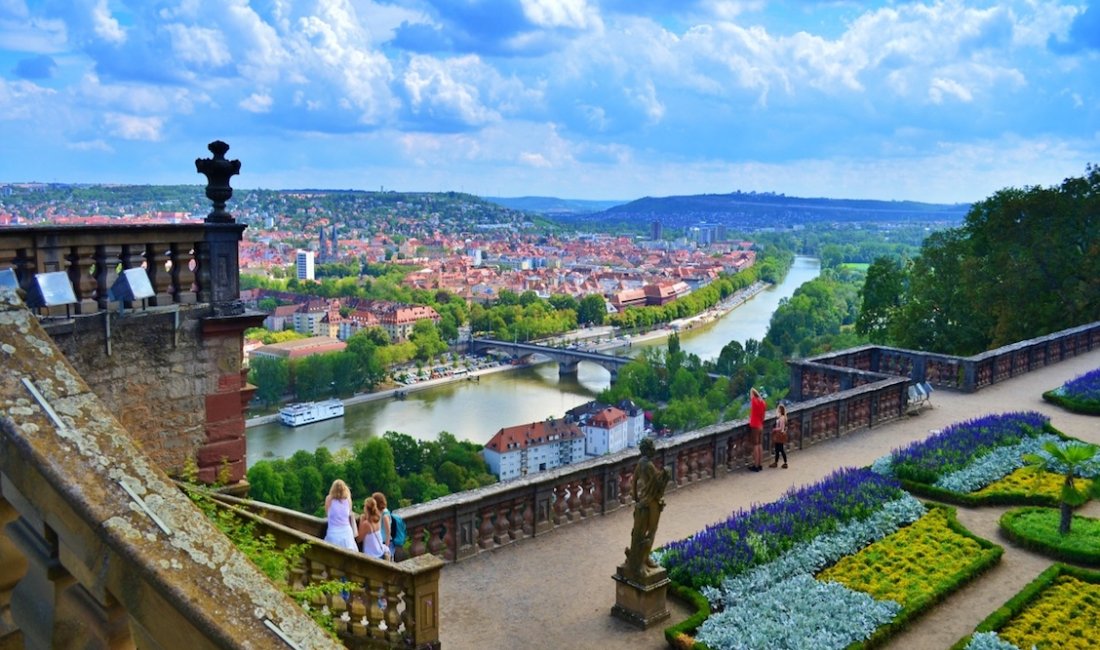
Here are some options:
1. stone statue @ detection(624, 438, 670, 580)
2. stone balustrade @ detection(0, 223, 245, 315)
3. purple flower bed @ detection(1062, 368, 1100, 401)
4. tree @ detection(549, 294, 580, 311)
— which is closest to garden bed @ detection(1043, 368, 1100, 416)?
purple flower bed @ detection(1062, 368, 1100, 401)

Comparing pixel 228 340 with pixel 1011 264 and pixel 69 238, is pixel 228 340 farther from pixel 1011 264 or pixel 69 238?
pixel 1011 264

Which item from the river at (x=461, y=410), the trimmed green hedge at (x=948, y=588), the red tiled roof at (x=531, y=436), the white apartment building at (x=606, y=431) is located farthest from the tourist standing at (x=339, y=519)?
the river at (x=461, y=410)

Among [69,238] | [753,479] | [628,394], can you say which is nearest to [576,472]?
[753,479]

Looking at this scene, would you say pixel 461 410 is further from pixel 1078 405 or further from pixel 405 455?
pixel 1078 405

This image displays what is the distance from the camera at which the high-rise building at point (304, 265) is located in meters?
174

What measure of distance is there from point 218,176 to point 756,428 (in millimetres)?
7563

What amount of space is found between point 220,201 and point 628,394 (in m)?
75.7

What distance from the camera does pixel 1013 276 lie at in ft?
84.1

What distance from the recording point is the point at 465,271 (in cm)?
18150

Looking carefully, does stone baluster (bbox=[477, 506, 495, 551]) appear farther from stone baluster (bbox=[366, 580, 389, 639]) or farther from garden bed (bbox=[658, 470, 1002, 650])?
stone baluster (bbox=[366, 580, 389, 639])

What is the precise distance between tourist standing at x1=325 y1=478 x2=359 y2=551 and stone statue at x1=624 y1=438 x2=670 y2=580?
2213 mm

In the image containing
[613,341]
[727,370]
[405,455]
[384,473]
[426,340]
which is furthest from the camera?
[613,341]

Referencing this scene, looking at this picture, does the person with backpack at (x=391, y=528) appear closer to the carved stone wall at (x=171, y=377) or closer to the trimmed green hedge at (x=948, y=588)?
the carved stone wall at (x=171, y=377)

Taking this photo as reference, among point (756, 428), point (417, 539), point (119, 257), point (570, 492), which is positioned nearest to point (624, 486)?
point (570, 492)
